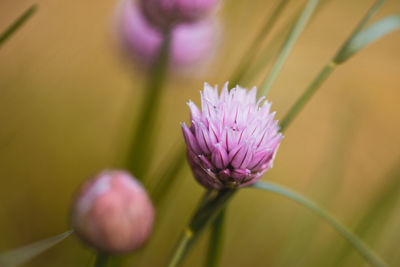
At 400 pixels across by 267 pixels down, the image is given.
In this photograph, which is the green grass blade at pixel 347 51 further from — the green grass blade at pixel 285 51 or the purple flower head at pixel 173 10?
the purple flower head at pixel 173 10

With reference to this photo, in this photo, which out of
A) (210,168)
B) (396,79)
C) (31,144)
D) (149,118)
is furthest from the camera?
(396,79)

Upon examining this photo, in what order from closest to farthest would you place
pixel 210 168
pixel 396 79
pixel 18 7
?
pixel 210 168
pixel 18 7
pixel 396 79

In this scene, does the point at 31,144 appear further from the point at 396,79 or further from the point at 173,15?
the point at 396,79

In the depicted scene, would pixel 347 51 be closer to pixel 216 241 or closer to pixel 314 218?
pixel 216 241

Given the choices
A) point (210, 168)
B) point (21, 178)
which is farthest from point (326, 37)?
point (210, 168)

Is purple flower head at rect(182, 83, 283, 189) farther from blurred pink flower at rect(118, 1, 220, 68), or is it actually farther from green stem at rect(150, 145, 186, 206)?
blurred pink flower at rect(118, 1, 220, 68)
